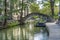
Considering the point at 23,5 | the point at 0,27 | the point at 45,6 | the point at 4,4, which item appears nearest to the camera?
the point at 0,27

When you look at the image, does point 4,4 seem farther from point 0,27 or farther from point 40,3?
point 40,3

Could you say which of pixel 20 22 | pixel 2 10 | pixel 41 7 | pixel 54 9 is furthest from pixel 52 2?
pixel 2 10

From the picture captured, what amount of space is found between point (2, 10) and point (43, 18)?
1083 centimetres

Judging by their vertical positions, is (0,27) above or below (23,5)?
below

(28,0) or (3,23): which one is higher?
(28,0)

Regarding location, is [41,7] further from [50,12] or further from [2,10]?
[2,10]

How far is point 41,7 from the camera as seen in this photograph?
134ft

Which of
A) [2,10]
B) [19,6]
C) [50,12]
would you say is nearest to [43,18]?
[50,12]

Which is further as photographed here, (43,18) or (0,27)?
(43,18)

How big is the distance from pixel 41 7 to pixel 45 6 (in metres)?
1.50

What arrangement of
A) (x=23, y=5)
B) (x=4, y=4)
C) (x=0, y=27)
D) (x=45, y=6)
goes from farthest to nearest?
(x=45, y=6)
(x=23, y=5)
(x=4, y=4)
(x=0, y=27)

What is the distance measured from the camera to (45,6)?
3966 cm

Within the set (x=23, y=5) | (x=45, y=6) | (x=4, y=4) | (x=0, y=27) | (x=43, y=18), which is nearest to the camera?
(x=0, y=27)

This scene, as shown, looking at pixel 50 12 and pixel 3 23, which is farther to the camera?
pixel 50 12
